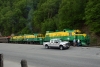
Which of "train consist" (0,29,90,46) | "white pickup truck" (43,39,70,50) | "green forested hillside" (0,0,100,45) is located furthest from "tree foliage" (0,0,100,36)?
"white pickup truck" (43,39,70,50)

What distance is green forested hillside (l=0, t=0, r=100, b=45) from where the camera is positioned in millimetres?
37938

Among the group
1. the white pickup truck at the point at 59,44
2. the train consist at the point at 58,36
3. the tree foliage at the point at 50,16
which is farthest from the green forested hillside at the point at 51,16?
the white pickup truck at the point at 59,44

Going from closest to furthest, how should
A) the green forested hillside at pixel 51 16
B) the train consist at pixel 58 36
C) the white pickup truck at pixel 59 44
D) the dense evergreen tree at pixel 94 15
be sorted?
the white pickup truck at pixel 59 44
the train consist at pixel 58 36
the dense evergreen tree at pixel 94 15
the green forested hillside at pixel 51 16

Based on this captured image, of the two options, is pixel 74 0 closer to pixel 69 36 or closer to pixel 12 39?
pixel 69 36

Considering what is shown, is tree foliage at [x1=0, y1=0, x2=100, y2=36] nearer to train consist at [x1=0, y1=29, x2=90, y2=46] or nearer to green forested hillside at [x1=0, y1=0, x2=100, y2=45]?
green forested hillside at [x1=0, y1=0, x2=100, y2=45]

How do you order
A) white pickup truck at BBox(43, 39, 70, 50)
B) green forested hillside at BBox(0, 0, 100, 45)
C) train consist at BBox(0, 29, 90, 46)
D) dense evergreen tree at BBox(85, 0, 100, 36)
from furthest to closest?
green forested hillside at BBox(0, 0, 100, 45), dense evergreen tree at BBox(85, 0, 100, 36), train consist at BBox(0, 29, 90, 46), white pickup truck at BBox(43, 39, 70, 50)

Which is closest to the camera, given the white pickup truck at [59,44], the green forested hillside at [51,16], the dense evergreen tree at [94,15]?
the white pickup truck at [59,44]

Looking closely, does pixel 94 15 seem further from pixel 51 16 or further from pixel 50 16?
pixel 50 16

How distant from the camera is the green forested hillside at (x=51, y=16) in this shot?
124ft

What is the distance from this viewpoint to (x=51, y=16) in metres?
59.9

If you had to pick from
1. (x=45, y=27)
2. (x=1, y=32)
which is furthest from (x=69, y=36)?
(x=1, y=32)

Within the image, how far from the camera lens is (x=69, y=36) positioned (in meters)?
37.4

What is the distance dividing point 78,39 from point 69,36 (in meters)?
2.68

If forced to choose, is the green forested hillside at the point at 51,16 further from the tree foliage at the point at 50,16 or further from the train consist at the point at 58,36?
the train consist at the point at 58,36
